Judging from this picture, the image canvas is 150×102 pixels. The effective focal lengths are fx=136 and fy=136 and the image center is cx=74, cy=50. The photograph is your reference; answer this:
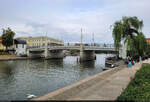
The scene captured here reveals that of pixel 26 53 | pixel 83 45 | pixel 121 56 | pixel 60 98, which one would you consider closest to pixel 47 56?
pixel 26 53

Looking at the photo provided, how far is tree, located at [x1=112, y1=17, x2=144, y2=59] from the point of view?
26.5 m

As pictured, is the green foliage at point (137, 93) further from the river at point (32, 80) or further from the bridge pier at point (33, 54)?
the bridge pier at point (33, 54)

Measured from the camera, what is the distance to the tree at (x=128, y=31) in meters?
26.5

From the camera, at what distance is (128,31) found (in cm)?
2834

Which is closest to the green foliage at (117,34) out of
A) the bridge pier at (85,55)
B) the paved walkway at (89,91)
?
the paved walkway at (89,91)

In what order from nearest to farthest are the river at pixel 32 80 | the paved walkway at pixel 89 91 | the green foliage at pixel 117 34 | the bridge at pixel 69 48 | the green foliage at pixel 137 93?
the green foliage at pixel 137 93, the paved walkway at pixel 89 91, the river at pixel 32 80, the green foliage at pixel 117 34, the bridge at pixel 69 48

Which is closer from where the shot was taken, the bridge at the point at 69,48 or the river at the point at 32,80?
the river at the point at 32,80

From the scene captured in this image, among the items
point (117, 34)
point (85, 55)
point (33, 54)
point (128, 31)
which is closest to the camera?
point (117, 34)

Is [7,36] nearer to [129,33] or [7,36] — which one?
[7,36]

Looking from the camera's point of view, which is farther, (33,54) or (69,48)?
(33,54)

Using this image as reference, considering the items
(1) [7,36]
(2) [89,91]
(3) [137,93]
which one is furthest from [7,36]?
(3) [137,93]

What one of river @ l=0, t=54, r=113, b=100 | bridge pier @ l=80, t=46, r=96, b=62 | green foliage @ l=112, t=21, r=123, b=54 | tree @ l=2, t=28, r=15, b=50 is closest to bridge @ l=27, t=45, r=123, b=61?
bridge pier @ l=80, t=46, r=96, b=62

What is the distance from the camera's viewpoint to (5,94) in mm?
11445

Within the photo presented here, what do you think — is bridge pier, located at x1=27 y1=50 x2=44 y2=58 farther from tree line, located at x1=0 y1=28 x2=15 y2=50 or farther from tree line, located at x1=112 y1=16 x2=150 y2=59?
tree line, located at x1=112 y1=16 x2=150 y2=59
